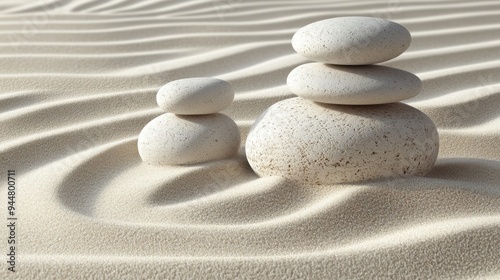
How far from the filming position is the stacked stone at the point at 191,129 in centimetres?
215

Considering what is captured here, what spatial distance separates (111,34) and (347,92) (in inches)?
77.6

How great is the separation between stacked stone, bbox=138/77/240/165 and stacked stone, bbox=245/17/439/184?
14 cm

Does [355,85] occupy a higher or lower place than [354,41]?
lower

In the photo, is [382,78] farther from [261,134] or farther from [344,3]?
[344,3]

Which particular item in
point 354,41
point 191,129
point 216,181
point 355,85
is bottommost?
point 216,181

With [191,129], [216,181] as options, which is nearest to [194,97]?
[191,129]

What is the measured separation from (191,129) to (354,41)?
0.53 meters

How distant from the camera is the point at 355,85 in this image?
1969 mm

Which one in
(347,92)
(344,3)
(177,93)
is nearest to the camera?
(347,92)

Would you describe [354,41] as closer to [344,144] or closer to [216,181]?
[344,144]

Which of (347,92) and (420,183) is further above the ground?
(347,92)

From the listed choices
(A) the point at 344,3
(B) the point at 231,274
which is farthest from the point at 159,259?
(A) the point at 344,3

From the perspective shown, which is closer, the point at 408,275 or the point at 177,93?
the point at 408,275

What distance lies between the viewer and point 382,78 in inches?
78.4
